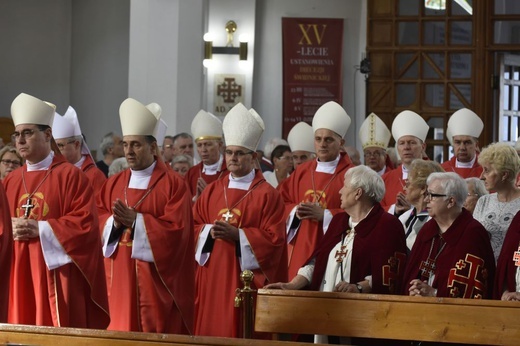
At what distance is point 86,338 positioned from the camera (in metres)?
4.97

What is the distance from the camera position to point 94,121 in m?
18.5

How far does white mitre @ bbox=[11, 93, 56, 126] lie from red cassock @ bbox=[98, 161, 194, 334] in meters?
0.79

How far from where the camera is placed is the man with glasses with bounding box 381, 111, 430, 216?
990 centimetres

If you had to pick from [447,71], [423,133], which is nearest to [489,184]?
[423,133]

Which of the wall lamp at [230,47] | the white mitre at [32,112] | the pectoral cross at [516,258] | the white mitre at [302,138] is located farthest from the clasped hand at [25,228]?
the wall lamp at [230,47]

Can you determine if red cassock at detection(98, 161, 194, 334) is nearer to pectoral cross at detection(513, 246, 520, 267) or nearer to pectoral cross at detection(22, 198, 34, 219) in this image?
pectoral cross at detection(22, 198, 34, 219)

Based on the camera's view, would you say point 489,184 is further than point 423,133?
No

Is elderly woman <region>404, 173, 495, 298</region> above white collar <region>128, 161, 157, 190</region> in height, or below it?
below

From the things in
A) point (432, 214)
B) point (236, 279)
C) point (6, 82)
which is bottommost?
point (236, 279)

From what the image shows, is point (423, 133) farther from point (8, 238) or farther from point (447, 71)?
point (447, 71)

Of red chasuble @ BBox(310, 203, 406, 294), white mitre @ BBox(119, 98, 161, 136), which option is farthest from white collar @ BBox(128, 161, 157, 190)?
red chasuble @ BBox(310, 203, 406, 294)

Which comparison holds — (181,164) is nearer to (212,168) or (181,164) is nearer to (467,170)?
(212,168)

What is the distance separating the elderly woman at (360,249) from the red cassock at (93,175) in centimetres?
268

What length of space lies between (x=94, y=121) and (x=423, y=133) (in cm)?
882
